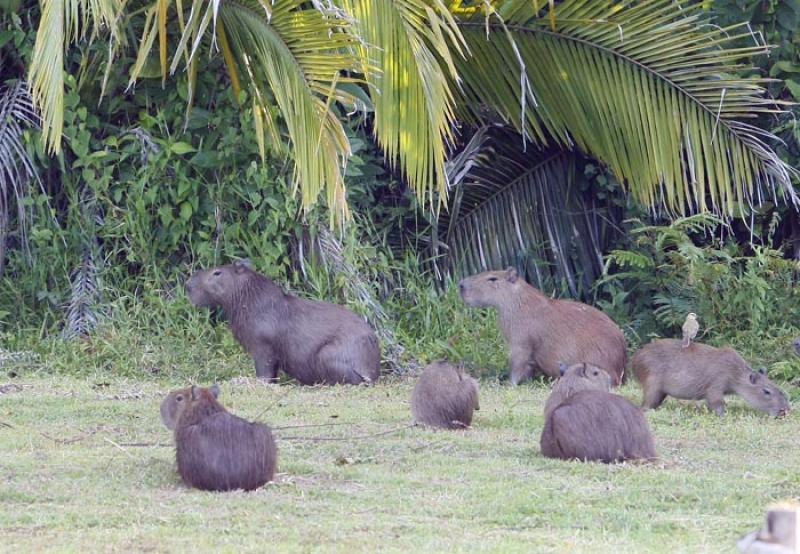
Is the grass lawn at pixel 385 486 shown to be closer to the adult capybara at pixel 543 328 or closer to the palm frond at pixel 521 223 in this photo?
the adult capybara at pixel 543 328

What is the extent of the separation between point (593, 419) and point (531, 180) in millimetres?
4840

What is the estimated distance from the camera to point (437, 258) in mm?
10555

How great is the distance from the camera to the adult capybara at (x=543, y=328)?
8.78 m

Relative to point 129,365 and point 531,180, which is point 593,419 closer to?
point 129,365

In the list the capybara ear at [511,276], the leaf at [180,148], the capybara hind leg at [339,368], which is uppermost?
the leaf at [180,148]

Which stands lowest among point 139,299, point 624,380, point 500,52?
point 624,380

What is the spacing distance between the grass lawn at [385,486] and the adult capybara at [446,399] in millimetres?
97

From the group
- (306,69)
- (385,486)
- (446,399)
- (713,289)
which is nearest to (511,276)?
(713,289)

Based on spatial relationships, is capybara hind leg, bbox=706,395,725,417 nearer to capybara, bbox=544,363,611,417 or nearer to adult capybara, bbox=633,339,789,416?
adult capybara, bbox=633,339,789,416

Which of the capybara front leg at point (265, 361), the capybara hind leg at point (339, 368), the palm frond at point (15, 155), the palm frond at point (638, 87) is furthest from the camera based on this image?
the palm frond at point (15, 155)

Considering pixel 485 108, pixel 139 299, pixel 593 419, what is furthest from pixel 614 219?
pixel 593 419

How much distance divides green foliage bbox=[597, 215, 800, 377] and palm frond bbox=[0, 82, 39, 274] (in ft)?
13.2

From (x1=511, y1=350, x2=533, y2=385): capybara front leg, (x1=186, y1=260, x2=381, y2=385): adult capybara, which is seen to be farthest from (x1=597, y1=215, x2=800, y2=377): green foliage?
→ (x1=186, y1=260, x2=381, y2=385): adult capybara

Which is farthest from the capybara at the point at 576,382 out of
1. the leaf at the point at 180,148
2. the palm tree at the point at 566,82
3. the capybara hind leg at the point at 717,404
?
the leaf at the point at 180,148
